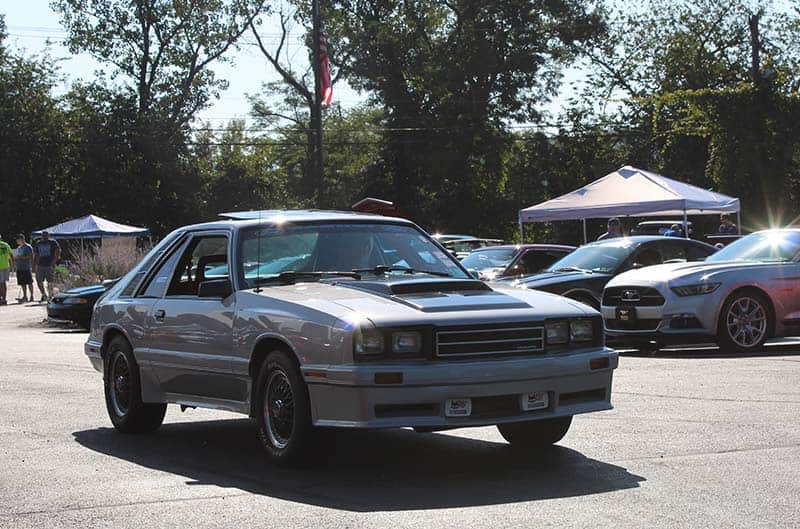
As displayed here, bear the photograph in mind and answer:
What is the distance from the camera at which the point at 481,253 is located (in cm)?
2172

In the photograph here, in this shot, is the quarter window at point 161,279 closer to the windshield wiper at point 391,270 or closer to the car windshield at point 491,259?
the windshield wiper at point 391,270

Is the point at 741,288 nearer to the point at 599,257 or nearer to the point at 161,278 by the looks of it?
the point at 599,257

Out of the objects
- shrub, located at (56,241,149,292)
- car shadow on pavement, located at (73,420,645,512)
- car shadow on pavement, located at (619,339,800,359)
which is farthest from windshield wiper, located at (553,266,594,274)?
shrub, located at (56,241,149,292)

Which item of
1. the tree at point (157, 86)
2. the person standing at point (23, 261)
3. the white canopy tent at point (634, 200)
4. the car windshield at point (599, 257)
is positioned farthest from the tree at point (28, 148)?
the car windshield at point (599, 257)

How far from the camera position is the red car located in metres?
20.3

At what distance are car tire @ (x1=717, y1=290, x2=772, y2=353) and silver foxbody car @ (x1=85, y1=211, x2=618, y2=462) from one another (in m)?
6.83

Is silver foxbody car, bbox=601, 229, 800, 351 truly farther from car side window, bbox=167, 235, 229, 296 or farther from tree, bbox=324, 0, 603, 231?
tree, bbox=324, 0, 603, 231

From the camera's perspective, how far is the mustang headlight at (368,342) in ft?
22.5

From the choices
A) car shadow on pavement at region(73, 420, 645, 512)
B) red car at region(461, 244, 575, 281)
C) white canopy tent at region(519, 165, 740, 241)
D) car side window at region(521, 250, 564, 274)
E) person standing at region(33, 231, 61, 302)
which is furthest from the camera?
person standing at region(33, 231, 61, 302)

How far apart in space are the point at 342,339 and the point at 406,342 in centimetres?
35

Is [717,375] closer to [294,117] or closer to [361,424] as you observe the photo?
[361,424]

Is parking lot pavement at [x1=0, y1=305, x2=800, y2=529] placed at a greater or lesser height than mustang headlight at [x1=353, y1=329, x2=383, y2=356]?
lesser

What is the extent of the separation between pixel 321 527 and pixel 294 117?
75459 millimetres

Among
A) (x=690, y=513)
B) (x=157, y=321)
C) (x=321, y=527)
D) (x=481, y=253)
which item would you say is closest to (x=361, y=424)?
(x=321, y=527)
